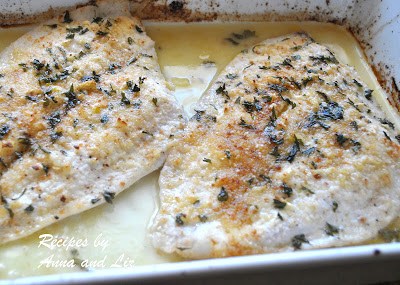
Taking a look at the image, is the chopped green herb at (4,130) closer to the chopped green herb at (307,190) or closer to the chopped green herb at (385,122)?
the chopped green herb at (307,190)

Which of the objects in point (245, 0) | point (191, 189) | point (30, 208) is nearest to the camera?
point (30, 208)

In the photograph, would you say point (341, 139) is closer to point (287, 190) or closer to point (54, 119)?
point (287, 190)

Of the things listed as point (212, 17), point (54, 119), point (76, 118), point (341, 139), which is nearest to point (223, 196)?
point (341, 139)

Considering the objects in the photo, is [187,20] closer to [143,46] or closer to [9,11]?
[143,46]

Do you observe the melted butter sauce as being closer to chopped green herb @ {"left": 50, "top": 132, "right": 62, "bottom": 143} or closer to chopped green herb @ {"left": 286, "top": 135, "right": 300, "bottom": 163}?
chopped green herb @ {"left": 50, "top": 132, "right": 62, "bottom": 143}

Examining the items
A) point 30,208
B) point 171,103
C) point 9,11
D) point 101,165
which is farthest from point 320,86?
point 9,11

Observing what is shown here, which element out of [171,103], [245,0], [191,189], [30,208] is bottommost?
[30,208]

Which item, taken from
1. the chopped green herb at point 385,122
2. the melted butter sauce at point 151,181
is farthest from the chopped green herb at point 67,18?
the chopped green herb at point 385,122
